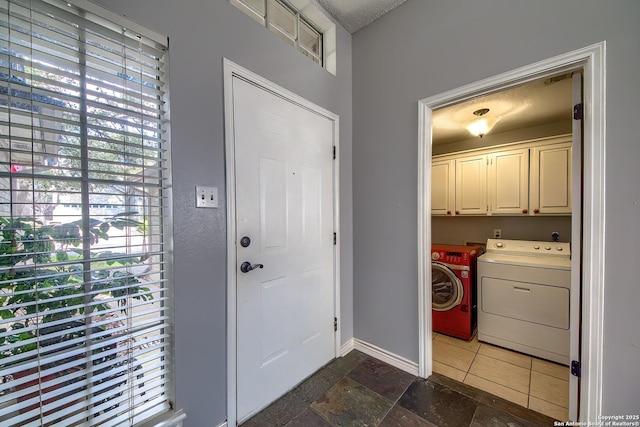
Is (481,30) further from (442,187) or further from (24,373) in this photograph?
(24,373)

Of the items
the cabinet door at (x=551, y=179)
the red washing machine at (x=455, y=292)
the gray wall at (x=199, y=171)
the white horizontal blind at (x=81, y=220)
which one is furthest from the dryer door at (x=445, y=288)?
the white horizontal blind at (x=81, y=220)

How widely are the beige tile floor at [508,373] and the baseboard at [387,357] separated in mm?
252

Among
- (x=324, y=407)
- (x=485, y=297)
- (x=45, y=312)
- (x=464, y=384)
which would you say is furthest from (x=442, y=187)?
(x=45, y=312)

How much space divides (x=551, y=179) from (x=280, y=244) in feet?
9.87

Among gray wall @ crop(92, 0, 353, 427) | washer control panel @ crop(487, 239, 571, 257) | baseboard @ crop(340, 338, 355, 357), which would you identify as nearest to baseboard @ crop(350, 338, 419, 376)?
baseboard @ crop(340, 338, 355, 357)

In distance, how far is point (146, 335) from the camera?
41.7 inches

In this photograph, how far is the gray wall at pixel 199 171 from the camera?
113 centimetres

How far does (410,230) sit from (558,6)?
57.7 inches

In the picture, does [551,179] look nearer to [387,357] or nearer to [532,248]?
[532,248]

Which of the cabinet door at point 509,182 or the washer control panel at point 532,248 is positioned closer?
the washer control panel at point 532,248

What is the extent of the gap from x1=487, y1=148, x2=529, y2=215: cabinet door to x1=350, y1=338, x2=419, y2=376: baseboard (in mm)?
2185

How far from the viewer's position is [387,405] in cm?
150

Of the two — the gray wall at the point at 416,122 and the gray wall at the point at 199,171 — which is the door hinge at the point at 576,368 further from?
the gray wall at the point at 199,171

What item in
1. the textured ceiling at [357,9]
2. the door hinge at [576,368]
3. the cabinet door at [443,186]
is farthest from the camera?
the cabinet door at [443,186]
